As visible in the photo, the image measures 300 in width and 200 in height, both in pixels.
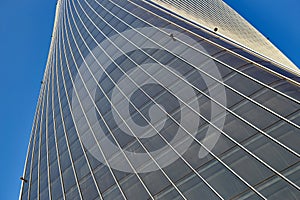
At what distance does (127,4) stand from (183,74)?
68.4 feet

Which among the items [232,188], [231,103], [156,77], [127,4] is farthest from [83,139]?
[127,4]

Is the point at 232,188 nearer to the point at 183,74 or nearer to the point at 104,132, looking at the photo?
the point at 183,74

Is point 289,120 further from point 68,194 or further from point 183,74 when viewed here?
point 68,194

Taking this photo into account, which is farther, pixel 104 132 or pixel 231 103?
pixel 104 132

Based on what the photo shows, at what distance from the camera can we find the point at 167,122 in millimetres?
21000

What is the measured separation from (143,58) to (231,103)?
1125 cm

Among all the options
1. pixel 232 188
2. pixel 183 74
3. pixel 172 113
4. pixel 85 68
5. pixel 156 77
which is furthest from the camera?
pixel 85 68

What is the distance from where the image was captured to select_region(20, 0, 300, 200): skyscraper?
16.1 m

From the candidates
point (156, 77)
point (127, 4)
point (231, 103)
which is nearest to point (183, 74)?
point (156, 77)

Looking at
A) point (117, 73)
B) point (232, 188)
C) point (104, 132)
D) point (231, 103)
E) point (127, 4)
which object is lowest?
point (232, 188)

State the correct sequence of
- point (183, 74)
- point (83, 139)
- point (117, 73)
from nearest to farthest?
1. point (183, 74)
2. point (83, 139)
3. point (117, 73)

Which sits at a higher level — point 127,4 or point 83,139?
point 127,4

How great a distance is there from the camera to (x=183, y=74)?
928 inches

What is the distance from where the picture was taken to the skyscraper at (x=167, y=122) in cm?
1609
